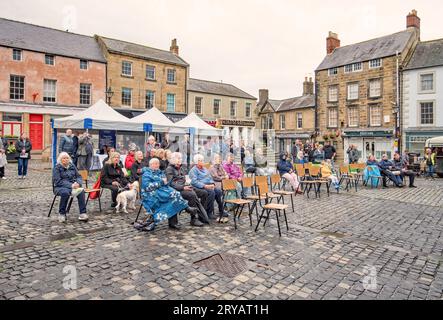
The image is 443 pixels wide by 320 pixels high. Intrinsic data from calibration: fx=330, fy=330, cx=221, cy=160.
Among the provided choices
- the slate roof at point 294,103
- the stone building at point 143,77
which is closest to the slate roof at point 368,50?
the slate roof at point 294,103

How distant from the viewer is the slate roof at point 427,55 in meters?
27.8

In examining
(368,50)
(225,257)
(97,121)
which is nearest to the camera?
(225,257)

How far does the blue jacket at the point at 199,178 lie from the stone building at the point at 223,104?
25368 millimetres

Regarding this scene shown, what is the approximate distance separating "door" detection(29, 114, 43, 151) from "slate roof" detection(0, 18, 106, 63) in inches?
216

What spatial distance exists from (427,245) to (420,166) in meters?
16.7

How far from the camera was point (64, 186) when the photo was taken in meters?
7.25

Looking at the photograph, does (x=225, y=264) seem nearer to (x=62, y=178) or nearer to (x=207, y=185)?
(x=207, y=185)

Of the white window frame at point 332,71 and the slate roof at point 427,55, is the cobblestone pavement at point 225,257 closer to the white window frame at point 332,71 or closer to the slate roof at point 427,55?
the slate roof at point 427,55

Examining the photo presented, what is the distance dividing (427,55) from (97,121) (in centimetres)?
2801

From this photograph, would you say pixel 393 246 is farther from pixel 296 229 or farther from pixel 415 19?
pixel 415 19

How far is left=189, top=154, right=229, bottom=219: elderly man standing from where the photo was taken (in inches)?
299

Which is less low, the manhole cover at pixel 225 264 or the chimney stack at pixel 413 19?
the chimney stack at pixel 413 19

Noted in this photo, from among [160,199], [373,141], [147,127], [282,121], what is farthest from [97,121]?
[282,121]
